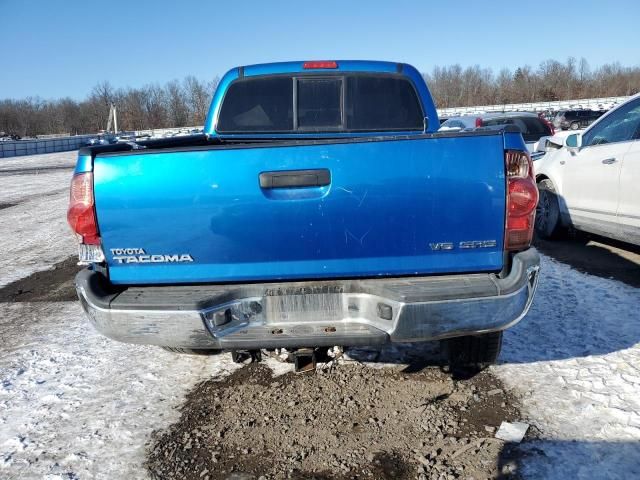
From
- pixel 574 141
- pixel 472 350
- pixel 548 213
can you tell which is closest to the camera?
pixel 472 350

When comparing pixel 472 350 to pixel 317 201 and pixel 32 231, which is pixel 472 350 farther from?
pixel 32 231

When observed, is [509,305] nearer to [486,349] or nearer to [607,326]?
[486,349]

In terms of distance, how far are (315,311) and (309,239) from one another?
0.37 meters

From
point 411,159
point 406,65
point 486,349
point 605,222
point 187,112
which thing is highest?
point 187,112

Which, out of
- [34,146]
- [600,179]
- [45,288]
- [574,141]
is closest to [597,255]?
[600,179]

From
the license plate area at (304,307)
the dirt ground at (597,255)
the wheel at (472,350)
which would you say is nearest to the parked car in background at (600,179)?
the dirt ground at (597,255)

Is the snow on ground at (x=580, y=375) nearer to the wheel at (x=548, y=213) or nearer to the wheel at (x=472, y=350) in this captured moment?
the wheel at (x=472, y=350)

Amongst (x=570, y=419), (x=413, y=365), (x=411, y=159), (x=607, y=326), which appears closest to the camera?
(x=411, y=159)

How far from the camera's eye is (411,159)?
2455mm

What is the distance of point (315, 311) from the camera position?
2562 mm

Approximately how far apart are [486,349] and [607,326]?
1.45m

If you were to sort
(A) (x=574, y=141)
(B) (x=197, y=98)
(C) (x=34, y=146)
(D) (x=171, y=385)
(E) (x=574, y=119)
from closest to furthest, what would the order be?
(D) (x=171, y=385) < (A) (x=574, y=141) < (E) (x=574, y=119) < (C) (x=34, y=146) < (B) (x=197, y=98)

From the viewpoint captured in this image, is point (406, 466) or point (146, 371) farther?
point (146, 371)

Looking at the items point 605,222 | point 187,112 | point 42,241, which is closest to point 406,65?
point 605,222
